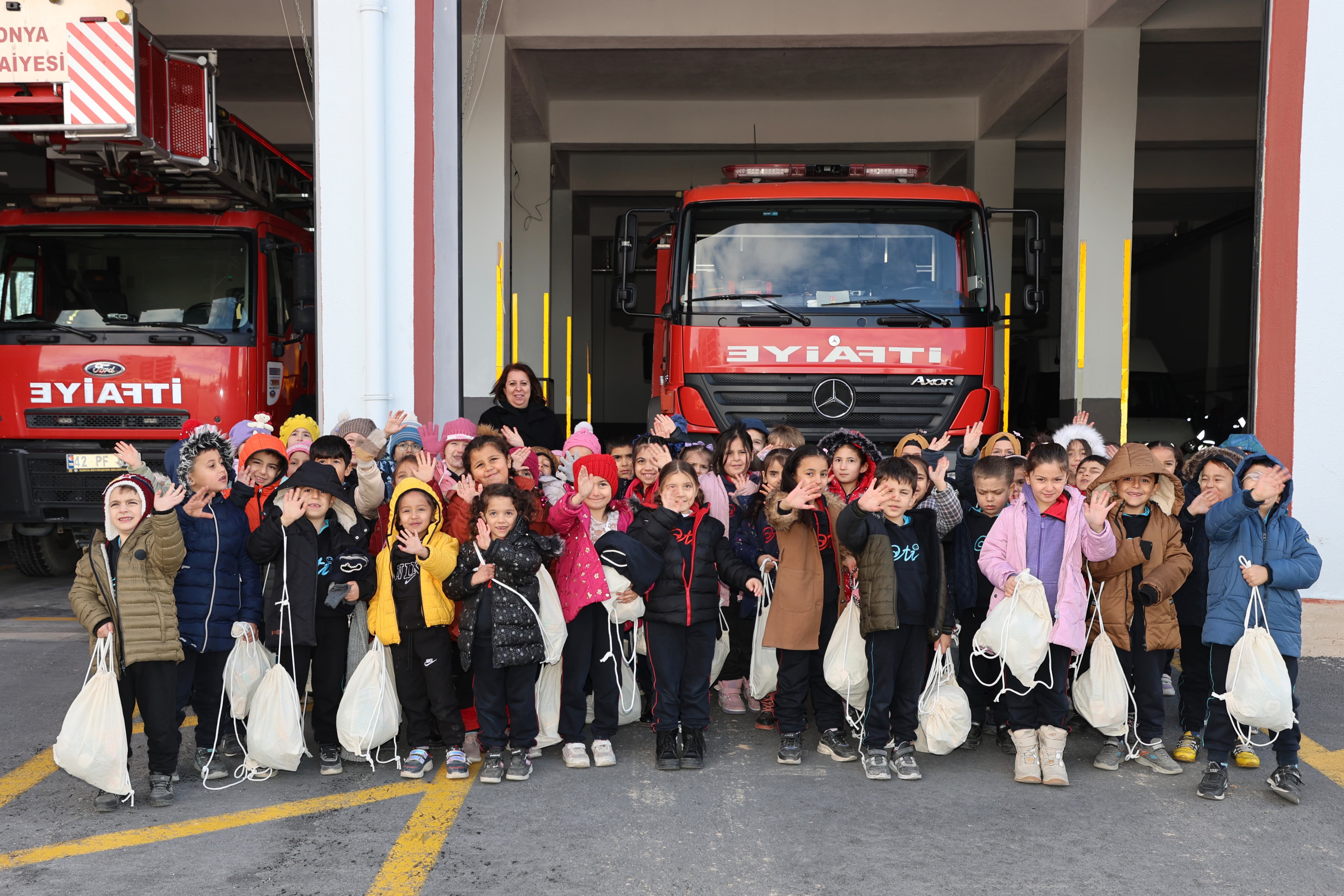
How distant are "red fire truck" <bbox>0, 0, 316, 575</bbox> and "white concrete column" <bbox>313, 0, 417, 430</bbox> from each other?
328mm

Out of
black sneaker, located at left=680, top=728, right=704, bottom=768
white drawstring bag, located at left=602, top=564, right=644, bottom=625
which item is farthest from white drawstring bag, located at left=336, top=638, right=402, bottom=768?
black sneaker, located at left=680, top=728, right=704, bottom=768

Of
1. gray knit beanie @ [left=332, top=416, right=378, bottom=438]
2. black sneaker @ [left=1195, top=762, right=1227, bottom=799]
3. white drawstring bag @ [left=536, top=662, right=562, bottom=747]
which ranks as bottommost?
black sneaker @ [left=1195, top=762, right=1227, bottom=799]

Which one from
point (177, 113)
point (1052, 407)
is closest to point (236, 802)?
point (177, 113)

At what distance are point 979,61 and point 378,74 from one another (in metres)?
7.74

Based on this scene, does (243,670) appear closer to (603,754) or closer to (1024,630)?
(603,754)

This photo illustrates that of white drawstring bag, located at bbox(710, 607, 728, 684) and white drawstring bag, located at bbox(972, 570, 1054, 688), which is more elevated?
white drawstring bag, located at bbox(972, 570, 1054, 688)

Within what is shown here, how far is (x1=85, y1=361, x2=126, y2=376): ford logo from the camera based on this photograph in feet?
23.5

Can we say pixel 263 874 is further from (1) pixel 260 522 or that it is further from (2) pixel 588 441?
(2) pixel 588 441

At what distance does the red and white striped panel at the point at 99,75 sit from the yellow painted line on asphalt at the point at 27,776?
3.87 meters

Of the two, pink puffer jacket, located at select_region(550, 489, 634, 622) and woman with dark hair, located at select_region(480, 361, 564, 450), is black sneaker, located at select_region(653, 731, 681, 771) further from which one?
woman with dark hair, located at select_region(480, 361, 564, 450)

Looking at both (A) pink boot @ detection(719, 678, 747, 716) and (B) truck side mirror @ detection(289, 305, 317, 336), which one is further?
(B) truck side mirror @ detection(289, 305, 317, 336)

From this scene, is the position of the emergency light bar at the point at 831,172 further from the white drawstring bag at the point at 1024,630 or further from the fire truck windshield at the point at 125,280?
the white drawstring bag at the point at 1024,630

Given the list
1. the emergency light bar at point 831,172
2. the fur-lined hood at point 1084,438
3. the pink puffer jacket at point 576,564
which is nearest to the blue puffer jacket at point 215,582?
the pink puffer jacket at point 576,564

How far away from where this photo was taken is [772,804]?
3.79 meters
